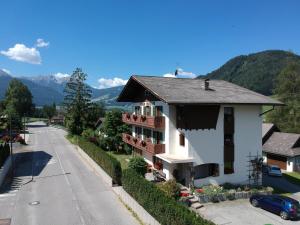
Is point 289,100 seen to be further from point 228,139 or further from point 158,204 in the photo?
point 158,204

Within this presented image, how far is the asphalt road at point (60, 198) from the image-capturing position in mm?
22156

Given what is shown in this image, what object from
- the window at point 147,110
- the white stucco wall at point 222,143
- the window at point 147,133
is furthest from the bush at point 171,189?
the window at point 147,133

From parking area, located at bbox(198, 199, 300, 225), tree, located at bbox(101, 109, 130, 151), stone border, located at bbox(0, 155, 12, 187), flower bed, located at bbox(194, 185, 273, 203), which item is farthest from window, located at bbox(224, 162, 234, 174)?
stone border, located at bbox(0, 155, 12, 187)

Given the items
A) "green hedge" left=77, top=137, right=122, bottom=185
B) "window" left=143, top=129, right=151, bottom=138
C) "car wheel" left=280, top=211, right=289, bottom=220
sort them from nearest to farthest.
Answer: "car wheel" left=280, top=211, right=289, bottom=220
"green hedge" left=77, top=137, right=122, bottom=185
"window" left=143, top=129, right=151, bottom=138

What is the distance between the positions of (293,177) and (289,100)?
2691 centimetres

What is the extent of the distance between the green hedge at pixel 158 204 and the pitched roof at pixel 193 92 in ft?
26.7

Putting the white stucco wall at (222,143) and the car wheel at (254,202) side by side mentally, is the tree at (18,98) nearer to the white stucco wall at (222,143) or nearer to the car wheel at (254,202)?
the white stucco wall at (222,143)

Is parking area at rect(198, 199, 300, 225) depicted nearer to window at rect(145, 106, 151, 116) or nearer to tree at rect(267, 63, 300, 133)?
window at rect(145, 106, 151, 116)

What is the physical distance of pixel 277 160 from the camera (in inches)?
1928

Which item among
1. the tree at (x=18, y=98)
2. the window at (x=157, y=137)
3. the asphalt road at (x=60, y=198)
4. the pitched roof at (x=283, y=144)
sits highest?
the tree at (x=18, y=98)

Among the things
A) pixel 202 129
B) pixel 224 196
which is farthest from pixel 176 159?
pixel 224 196

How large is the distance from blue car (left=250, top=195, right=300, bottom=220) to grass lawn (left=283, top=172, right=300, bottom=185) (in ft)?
51.5

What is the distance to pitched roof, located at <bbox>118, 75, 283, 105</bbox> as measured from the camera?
29.4 metres

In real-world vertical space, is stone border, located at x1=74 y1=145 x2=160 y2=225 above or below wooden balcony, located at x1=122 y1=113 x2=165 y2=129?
below
